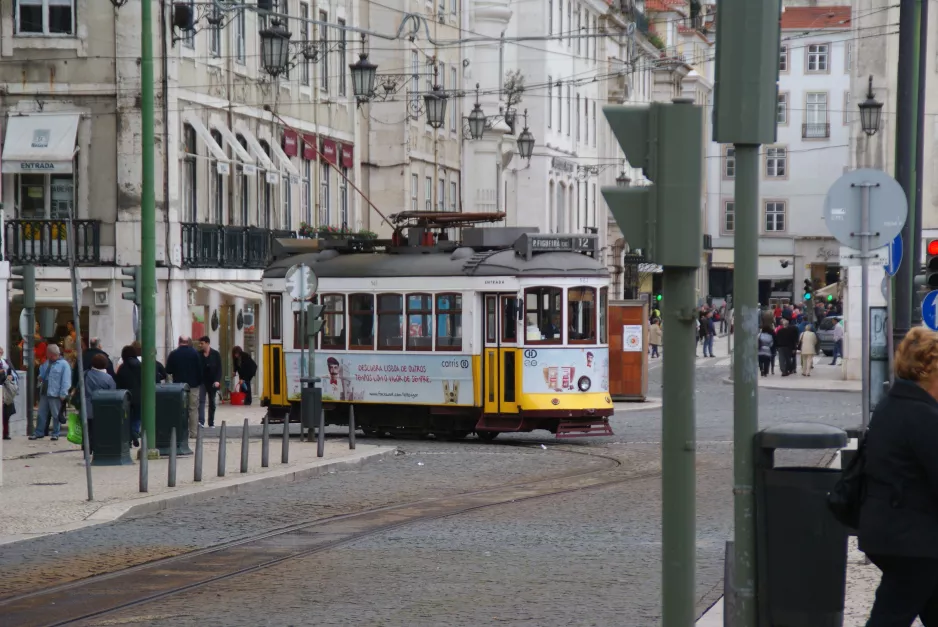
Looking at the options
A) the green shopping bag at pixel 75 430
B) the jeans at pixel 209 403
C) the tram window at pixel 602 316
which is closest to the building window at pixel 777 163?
the jeans at pixel 209 403

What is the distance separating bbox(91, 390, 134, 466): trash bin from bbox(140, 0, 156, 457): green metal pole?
351mm

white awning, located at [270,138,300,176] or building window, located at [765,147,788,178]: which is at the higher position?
building window, located at [765,147,788,178]

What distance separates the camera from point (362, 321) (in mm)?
28688

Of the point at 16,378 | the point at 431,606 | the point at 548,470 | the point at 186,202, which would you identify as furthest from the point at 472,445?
the point at 431,606

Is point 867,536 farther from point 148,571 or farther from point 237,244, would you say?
point 237,244

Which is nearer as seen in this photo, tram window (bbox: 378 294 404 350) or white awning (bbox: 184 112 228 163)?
tram window (bbox: 378 294 404 350)

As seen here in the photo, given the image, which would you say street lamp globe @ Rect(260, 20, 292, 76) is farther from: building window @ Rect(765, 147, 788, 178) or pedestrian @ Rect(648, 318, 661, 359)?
building window @ Rect(765, 147, 788, 178)

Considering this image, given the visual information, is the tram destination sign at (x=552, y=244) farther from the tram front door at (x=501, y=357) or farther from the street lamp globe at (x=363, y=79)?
the street lamp globe at (x=363, y=79)

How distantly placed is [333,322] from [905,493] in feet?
73.1

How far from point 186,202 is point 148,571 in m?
25.4

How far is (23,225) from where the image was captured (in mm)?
36062

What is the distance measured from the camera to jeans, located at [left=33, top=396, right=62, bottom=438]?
28250 millimetres

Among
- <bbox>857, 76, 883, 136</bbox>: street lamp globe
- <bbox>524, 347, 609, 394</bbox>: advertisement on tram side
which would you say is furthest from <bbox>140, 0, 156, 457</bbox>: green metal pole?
<bbox>857, 76, 883, 136</bbox>: street lamp globe

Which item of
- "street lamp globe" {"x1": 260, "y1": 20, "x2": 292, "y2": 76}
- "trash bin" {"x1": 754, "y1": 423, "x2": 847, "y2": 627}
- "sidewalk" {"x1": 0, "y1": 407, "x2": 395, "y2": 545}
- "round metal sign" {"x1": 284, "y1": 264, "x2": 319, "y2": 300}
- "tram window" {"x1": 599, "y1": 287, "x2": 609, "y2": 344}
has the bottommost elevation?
"sidewalk" {"x1": 0, "y1": 407, "x2": 395, "y2": 545}
